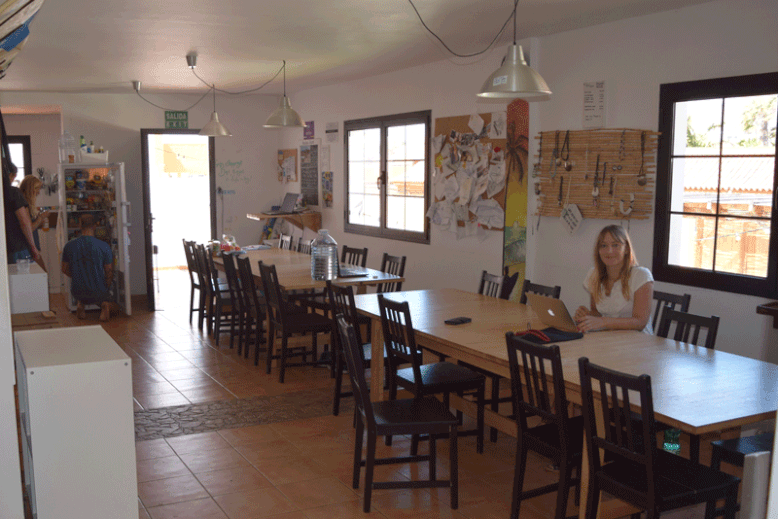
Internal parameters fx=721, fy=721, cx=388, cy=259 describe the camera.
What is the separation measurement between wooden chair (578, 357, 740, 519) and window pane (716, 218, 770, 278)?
6.95 feet

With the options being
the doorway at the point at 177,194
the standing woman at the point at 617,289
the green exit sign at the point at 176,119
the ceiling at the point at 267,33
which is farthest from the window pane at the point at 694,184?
the doorway at the point at 177,194

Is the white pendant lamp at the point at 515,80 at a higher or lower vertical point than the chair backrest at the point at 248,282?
higher

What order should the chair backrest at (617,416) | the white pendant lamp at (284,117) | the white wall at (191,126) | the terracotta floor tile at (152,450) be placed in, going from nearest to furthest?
the chair backrest at (617,416) → the terracotta floor tile at (152,450) → the white pendant lamp at (284,117) → the white wall at (191,126)

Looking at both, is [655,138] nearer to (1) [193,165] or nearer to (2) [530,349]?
(2) [530,349]

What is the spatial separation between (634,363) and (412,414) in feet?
3.22

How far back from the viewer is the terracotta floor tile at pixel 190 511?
3.23m

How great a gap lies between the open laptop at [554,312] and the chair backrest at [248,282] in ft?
9.03

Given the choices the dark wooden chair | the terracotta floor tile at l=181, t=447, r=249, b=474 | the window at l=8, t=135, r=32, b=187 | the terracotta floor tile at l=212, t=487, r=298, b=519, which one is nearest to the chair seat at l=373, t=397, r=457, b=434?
the terracotta floor tile at l=212, t=487, r=298, b=519

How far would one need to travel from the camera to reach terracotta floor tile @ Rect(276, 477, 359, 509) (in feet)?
11.0

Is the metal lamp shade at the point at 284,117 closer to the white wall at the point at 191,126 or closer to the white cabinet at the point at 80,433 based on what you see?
the white wall at the point at 191,126

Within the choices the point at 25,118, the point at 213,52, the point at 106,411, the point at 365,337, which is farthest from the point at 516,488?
the point at 25,118

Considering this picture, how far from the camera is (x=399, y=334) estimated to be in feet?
11.9

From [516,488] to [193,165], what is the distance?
33.1 ft

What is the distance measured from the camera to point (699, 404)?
8.20ft
